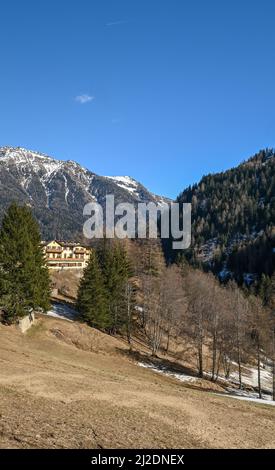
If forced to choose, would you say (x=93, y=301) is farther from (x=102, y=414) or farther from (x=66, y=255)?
(x=66, y=255)

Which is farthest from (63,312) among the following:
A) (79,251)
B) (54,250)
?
(79,251)

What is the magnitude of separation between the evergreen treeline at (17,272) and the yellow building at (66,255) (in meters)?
75.4

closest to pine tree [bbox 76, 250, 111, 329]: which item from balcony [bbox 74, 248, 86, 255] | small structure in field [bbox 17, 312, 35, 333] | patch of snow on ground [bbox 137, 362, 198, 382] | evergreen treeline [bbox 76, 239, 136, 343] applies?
evergreen treeline [bbox 76, 239, 136, 343]

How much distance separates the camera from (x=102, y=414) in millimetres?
17562

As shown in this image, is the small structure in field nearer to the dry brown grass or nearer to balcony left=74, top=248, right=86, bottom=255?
the dry brown grass

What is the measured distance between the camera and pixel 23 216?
47062 millimetres

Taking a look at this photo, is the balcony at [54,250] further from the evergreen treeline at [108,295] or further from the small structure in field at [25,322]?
the small structure in field at [25,322]

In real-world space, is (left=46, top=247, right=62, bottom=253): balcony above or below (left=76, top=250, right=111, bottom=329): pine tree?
above

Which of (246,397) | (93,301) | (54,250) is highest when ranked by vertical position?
(54,250)

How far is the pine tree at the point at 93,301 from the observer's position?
59.2 m

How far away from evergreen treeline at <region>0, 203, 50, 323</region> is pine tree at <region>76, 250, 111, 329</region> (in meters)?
13.3

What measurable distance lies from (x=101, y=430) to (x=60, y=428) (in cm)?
152

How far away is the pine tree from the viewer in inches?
2331

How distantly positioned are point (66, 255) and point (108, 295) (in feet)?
239
